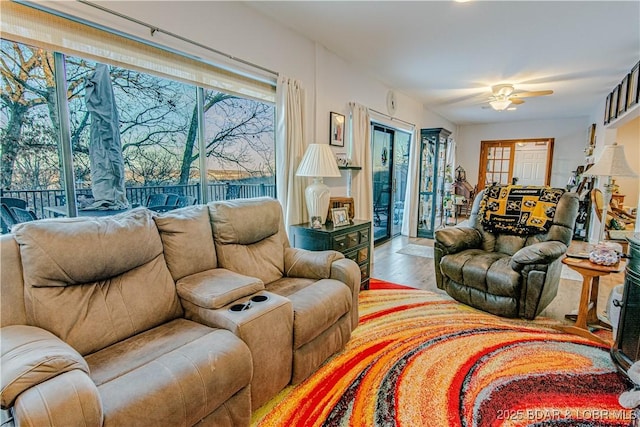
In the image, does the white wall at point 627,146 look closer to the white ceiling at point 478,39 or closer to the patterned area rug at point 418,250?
the white ceiling at point 478,39

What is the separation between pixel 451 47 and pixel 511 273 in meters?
2.33

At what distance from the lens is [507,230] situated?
10.7 feet

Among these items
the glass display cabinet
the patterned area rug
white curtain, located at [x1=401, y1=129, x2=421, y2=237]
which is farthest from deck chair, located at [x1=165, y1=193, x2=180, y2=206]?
the glass display cabinet

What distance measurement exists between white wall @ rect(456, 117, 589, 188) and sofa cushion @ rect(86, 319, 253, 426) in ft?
29.6

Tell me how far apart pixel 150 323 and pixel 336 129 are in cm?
284

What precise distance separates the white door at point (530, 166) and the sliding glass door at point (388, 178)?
418cm

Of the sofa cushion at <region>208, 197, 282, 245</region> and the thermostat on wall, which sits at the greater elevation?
the thermostat on wall

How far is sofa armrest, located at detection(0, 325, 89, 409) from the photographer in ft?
3.15

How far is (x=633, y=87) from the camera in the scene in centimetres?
379

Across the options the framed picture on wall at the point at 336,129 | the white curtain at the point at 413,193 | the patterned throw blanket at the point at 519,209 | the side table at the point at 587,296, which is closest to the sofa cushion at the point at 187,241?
the framed picture on wall at the point at 336,129

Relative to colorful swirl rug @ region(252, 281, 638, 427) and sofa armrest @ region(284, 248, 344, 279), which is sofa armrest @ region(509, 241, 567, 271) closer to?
colorful swirl rug @ region(252, 281, 638, 427)

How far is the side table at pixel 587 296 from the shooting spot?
2.33 meters

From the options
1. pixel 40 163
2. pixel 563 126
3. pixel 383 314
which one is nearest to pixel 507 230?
pixel 383 314

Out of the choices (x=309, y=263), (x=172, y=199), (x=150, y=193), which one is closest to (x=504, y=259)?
(x=309, y=263)
